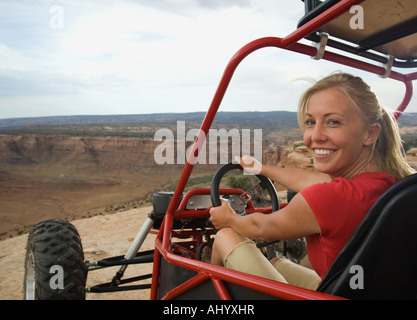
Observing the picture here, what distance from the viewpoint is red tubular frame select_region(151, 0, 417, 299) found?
1220 mm

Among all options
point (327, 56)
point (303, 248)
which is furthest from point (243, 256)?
point (303, 248)

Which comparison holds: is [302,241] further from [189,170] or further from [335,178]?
[335,178]

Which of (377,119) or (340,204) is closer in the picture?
(340,204)

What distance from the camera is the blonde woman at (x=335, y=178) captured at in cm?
132

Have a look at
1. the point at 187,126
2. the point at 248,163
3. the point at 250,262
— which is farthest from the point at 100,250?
the point at 187,126

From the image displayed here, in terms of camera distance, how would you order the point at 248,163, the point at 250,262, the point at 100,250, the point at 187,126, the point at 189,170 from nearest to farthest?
1. the point at 250,262
2. the point at 189,170
3. the point at 248,163
4. the point at 100,250
5. the point at 187,126

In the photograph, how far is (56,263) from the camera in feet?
7.86

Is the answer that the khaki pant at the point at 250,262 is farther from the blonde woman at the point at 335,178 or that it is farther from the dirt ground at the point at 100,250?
the dirt ground at the point at 100,250

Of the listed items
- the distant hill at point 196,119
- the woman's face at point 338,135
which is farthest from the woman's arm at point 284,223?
the distant hill at point 196,119

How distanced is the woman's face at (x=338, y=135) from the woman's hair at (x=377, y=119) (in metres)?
0.03

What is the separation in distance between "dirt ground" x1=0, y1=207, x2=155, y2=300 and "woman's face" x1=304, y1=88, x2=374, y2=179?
3.34m

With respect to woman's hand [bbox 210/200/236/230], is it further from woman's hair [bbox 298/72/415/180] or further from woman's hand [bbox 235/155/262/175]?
woman's hair [bbox 298/72/415/180]

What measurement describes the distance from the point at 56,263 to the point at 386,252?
6.79 feet
